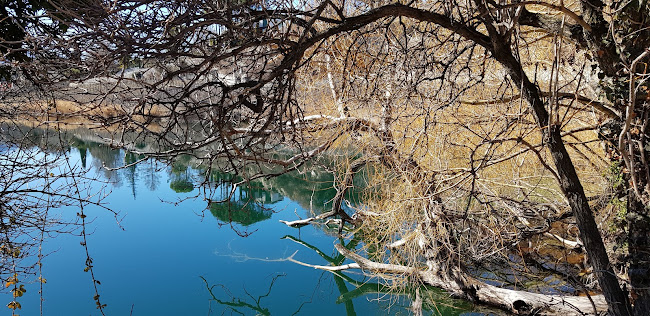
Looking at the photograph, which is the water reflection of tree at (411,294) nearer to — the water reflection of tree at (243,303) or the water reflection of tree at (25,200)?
the water reflection of tree at (243,303)

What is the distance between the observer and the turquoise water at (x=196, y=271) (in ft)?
21.5

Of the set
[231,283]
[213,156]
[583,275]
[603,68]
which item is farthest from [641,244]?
[231,283]

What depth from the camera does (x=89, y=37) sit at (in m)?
2.51

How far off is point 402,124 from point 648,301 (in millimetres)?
3636

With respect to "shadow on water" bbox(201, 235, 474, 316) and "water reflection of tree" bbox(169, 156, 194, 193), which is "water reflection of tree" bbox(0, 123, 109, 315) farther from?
"water reflection of tree" bbox(169, 156, 194, 193)

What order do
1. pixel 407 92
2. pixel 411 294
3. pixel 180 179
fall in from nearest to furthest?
pixel 407 92 < pixel 411 294 < pixel 180 179

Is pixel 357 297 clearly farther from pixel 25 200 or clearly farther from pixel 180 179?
pixel 180 179

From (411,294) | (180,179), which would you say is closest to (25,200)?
(411,294)

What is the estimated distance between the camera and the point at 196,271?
25.1 feet

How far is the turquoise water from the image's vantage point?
6.57 m

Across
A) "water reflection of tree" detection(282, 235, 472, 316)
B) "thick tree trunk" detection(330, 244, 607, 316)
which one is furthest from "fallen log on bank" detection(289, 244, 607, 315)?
"water reflection of tree" detection(282, 235, 472, 316)

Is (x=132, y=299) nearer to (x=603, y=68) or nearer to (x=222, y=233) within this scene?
(x=222, y=233)

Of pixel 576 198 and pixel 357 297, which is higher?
pixel 576 198

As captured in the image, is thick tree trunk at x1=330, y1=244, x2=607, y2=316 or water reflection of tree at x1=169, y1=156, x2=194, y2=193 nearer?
thick tree trunk at x1=330, y1=244, x2=607, y2=316
